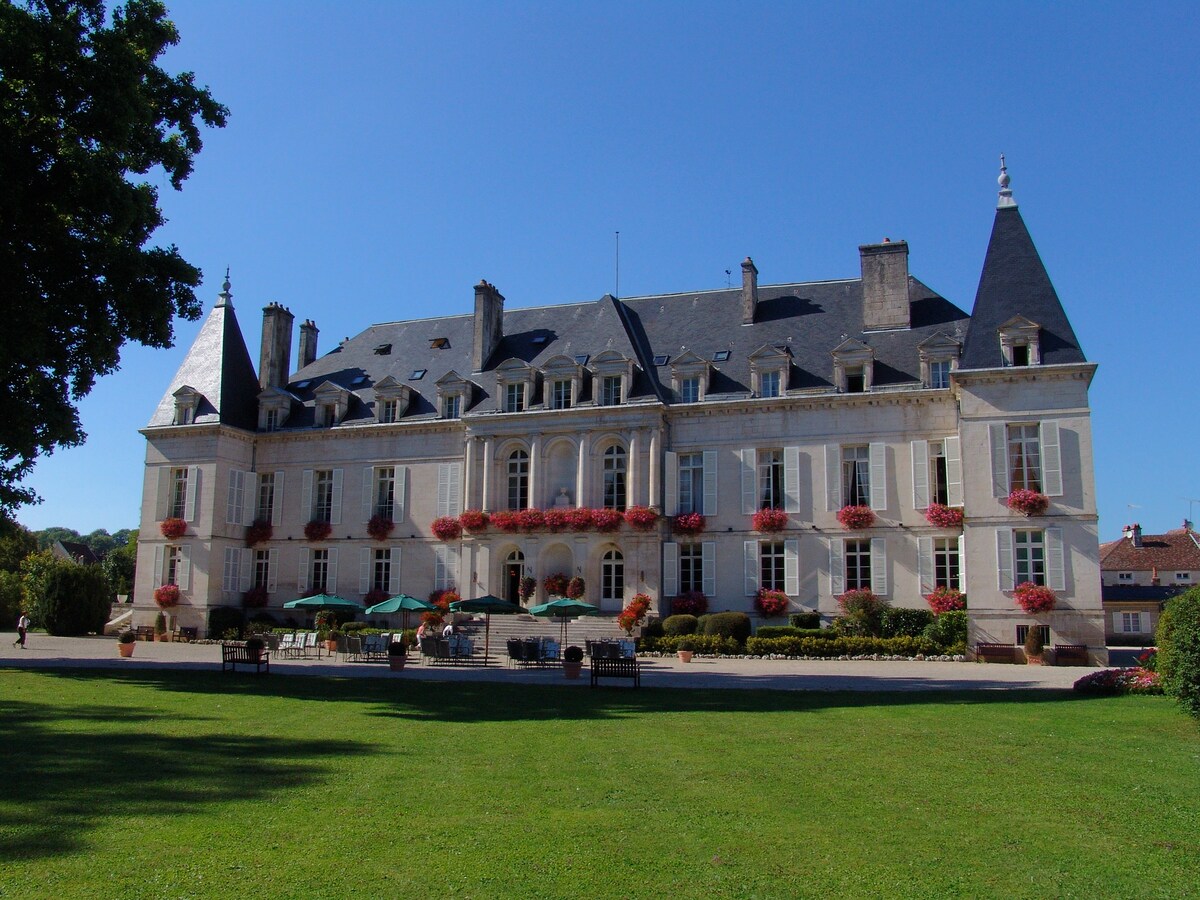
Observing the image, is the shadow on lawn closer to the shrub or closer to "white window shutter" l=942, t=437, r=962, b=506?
the shrub

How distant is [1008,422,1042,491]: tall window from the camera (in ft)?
84.9

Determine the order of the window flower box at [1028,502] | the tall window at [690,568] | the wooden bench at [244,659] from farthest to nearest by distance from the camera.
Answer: the tall window at [690,568] → the window flower box at [1028,502] → the wooden bench at [244,659]

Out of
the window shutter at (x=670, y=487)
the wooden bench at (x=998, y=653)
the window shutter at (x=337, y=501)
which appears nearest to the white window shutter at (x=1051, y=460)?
the wooden bench at (x=998, y=653)

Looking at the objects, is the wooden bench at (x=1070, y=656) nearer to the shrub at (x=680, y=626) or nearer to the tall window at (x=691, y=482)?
the shrub at (x=680, y=626)

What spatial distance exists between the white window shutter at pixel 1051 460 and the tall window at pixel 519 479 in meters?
16.2

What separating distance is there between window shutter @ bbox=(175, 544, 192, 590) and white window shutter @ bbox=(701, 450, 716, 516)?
18.4m

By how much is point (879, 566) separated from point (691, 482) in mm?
6443

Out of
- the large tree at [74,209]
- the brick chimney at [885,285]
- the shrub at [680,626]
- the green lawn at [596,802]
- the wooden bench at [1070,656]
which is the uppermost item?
the brick chimney at [885,285]

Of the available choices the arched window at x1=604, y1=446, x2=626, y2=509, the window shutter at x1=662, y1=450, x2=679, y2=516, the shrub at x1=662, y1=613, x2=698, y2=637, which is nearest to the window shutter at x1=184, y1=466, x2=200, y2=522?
the arched window at x1=604, y1=446, x2=626, y2=509

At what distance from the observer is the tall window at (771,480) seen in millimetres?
29984

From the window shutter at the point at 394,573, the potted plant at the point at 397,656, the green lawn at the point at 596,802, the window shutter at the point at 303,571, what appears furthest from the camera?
the window shutter at the point at 303,571

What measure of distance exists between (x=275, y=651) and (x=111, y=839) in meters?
20.8

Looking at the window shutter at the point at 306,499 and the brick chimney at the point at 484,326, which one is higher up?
the brick chimney at the point at 484,326

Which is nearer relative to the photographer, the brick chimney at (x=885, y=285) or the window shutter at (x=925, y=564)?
the window shutter at (x=925, y=564)
